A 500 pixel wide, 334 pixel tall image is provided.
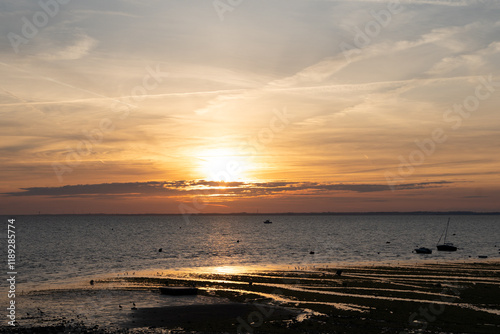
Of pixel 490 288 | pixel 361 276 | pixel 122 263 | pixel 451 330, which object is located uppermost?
pixel 122 263

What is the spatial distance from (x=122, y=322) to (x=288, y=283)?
25088 millimetres

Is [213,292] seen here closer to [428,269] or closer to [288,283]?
[288,283]

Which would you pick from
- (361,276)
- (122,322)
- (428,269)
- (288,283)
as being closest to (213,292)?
(288,283)

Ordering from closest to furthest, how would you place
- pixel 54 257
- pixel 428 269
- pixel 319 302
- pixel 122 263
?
pixel 319 302
pixel 428 269
pixel 122 263
pixel 54 257

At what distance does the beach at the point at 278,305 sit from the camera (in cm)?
3450

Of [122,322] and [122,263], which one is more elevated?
[122,263]

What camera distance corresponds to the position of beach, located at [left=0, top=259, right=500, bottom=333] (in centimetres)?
3450

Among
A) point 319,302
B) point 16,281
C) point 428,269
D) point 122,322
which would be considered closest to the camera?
point 122,322

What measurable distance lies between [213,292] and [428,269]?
38979mm

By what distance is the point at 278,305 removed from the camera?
42.3 meters

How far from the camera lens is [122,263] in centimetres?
8769

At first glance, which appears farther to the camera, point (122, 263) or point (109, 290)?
point (122, 263)

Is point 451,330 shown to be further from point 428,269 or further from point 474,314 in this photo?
point 428,269

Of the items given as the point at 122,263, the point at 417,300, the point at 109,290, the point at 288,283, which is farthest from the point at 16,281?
the point at 417,300
